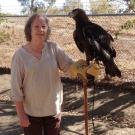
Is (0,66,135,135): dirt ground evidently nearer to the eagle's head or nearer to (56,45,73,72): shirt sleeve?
the eagle's head

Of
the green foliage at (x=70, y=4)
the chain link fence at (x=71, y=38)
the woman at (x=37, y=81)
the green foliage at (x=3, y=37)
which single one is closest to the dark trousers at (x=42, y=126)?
the woman at (x=37, y=81)

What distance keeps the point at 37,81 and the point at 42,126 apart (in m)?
0.46

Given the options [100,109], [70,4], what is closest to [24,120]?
[100,109]

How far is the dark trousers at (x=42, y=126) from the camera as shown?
404 centimetres

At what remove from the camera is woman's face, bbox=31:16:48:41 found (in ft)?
12.8

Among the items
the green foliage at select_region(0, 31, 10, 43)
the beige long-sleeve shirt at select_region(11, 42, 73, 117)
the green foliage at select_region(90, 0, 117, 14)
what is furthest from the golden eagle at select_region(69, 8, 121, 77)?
the green foliage at select_region(0, 31, 10, 43)

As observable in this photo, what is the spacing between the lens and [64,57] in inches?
163

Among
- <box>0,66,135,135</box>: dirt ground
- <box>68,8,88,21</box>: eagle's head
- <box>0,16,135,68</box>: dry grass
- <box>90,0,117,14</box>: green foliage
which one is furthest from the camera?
<box>0,16,135,68</box>: dry grass

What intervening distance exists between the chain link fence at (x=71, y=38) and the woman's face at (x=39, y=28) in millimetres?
5098

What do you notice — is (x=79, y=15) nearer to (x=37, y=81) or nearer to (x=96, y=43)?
(x=96, y=43)

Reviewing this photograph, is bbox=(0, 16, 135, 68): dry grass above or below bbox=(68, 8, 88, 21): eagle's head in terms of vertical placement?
below

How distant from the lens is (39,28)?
3889 millimetres

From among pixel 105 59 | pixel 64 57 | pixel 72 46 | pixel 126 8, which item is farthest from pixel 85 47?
pixel 72 46

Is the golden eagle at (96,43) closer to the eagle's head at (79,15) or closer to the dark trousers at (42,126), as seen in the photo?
the eagle's head at (79,15)
